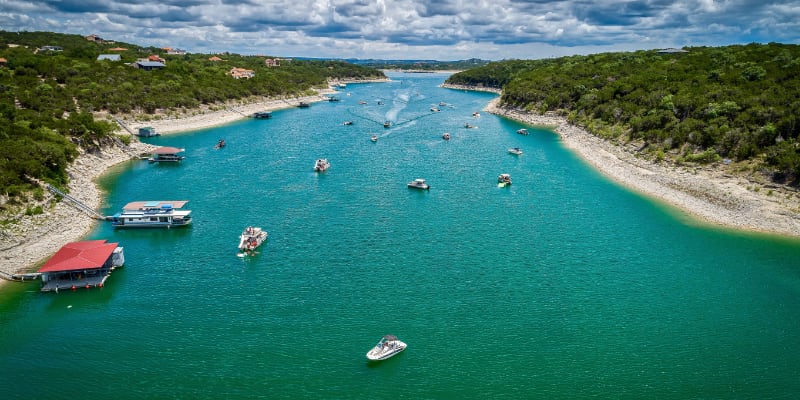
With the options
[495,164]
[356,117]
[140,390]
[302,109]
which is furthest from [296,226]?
[302,109]

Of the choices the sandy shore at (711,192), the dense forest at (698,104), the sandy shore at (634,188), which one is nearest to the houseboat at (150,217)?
the sandy shore at (634,188)

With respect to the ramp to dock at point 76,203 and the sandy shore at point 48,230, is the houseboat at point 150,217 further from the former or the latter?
the sandy shore at point 48,230

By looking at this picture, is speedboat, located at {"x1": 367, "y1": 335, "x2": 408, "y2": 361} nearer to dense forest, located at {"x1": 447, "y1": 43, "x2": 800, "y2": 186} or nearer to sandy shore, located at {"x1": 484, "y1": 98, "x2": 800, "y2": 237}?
sandy shore, located at {"x1": 484, "y1": 98, "x2": 800, "y2": 237}

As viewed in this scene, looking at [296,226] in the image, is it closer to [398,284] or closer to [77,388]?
[398,284]

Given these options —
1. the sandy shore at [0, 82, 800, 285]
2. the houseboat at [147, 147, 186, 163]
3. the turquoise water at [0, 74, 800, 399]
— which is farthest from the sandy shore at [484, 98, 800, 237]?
the houseboat at [147, 147, 186, 163]

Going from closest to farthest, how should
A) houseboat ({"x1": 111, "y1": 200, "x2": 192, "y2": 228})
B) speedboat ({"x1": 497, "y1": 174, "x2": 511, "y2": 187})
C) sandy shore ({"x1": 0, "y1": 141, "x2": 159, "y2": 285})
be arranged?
sandy shore ({"x1": 0, "y1": 141, "x2": 159, "y2": 285}) < houseboat ({"x1": 111, "y1": 200, "x2": 192, "y2": 228}) < speedboat ({"x1": 497, "y1": 174, "x2": 511, "y2": 187})

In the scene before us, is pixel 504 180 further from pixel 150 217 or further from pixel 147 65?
pixel 147 65
